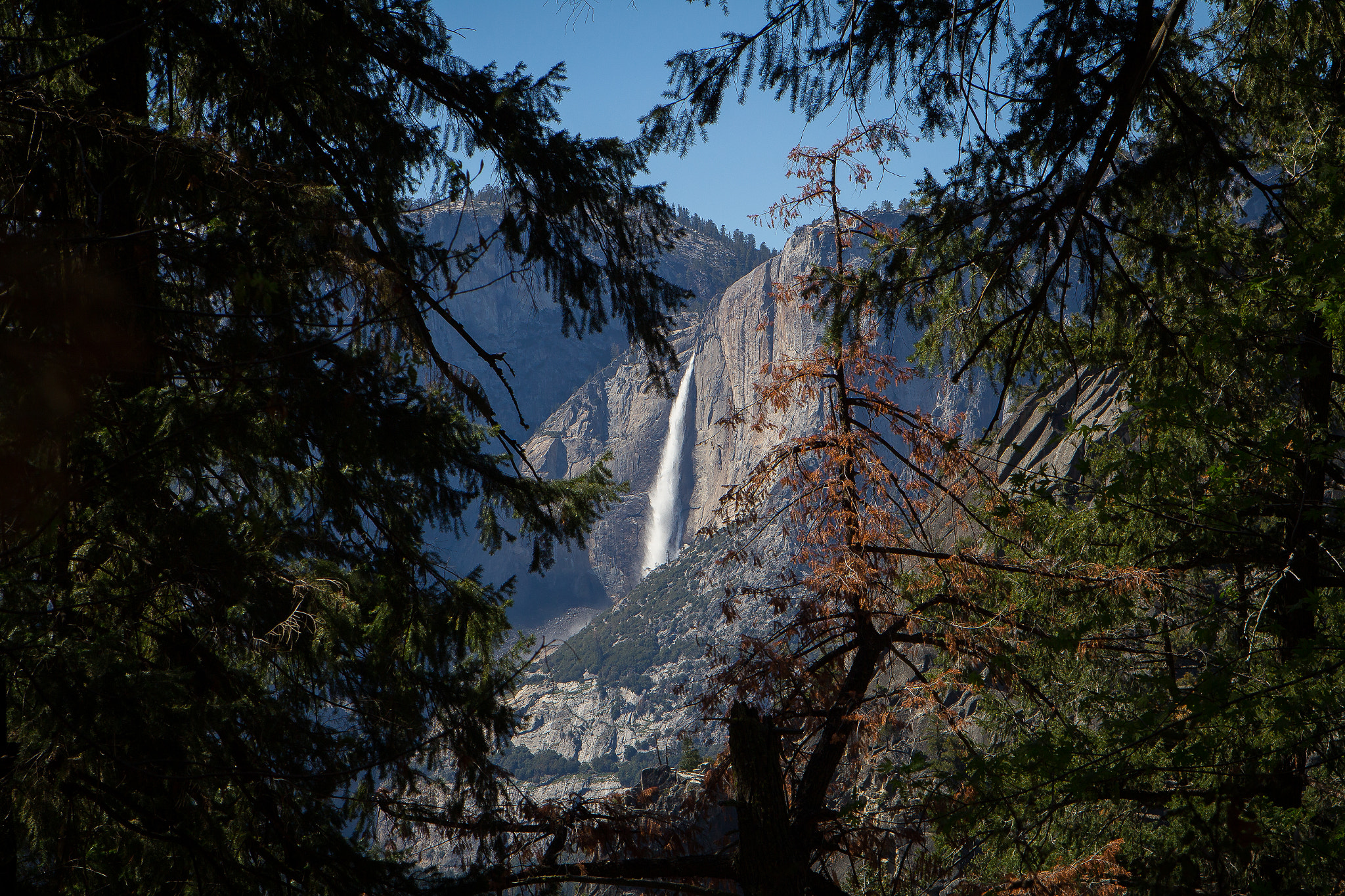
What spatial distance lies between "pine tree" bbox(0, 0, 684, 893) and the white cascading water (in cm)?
10237

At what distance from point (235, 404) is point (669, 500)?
107899 mm

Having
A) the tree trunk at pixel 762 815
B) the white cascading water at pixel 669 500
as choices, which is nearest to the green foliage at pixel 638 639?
the white cascading water at pixel 669 500

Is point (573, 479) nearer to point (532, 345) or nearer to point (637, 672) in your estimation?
point (637, 672)

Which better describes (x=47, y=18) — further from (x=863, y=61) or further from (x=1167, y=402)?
(x=1167, y=402)

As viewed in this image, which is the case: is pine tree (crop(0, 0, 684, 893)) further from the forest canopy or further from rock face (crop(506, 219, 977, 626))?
rock face (crop(506, 219, 977, 626))

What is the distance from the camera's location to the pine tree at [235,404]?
2.23 meters

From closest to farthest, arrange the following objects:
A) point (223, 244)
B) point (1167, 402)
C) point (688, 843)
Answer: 1. point (223, 244)
2. point (1167, 402)
3. point (688, 843)

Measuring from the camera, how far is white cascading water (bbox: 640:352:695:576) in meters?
110

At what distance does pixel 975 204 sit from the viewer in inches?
140

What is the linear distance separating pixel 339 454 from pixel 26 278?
6.56 ft

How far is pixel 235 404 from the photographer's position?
9.18 ft

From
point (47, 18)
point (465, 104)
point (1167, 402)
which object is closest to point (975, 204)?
point (1167, 402)

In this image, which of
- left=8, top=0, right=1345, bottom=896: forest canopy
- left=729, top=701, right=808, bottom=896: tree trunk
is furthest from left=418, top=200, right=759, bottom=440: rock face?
left=729, top=701, right=808, bottom=896: tree trunk

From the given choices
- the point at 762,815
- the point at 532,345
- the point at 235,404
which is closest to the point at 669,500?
the point at 532,345
